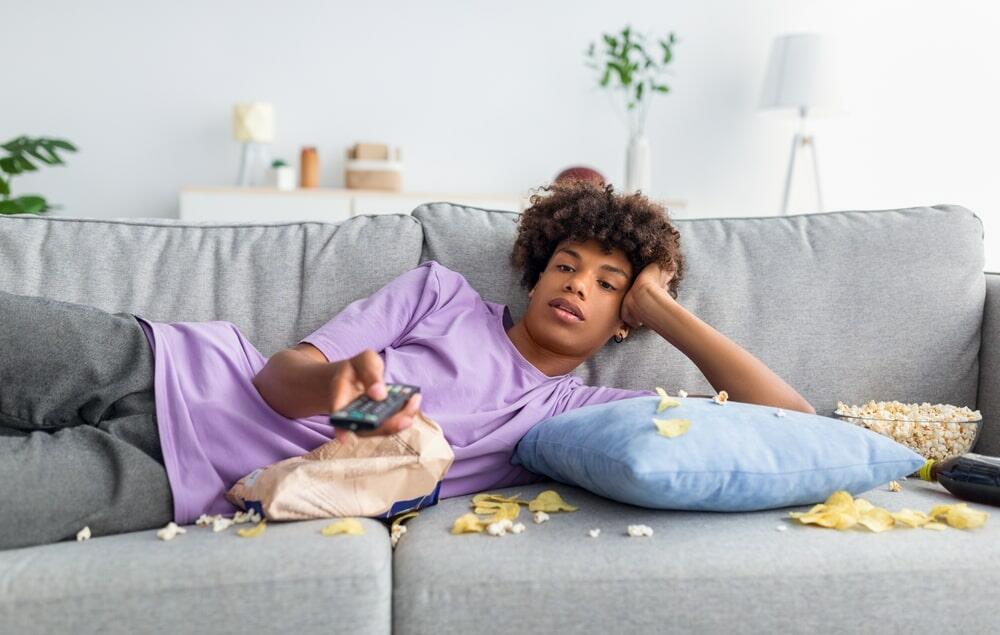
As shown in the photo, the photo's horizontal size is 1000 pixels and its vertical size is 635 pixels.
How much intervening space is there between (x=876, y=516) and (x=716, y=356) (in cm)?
43

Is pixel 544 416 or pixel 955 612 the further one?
pixel 544 416

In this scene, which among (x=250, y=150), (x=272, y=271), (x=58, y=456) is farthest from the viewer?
(x=250, y=150)

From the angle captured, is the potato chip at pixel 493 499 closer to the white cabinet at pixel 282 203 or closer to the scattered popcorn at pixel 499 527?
the scattered popcorn at pixel 499 527

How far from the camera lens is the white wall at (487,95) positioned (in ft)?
14.0

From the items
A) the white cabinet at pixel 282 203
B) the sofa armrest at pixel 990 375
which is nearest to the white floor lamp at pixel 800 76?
the white cabinet at pixel 282 203

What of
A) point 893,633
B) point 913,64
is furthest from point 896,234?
point 913,64

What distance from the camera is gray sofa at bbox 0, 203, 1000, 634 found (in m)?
1.15

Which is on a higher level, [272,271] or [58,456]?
[272,271]

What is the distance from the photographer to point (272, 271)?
184 cm

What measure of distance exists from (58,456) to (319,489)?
0.35 meters

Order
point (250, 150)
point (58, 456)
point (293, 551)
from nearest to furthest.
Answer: point (293, 551) < point (58, 456) < point (250, 150)

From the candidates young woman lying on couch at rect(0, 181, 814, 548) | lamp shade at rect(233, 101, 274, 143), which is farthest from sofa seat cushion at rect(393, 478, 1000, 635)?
lamp shade at rect(233, 101, 274, 143)

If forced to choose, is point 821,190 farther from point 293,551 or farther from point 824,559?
point 293,551

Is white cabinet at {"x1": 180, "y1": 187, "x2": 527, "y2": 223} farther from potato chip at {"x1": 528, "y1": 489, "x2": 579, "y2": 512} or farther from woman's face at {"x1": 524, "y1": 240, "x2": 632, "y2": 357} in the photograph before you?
potato chip at {"x1": 528, "y1": 489, "x2": 579, "y2": 512}
